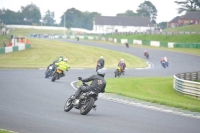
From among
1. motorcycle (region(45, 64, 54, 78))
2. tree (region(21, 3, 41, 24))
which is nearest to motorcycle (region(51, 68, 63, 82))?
motorcycle (region(45, 64, 54, 78))

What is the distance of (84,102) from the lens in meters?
14.1

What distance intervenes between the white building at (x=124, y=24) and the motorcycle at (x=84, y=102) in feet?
512

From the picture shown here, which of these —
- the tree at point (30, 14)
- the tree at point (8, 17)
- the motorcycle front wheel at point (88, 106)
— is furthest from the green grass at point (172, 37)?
the tree at point (30, 14)

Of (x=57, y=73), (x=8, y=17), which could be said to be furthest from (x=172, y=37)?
(x=8, y=17)

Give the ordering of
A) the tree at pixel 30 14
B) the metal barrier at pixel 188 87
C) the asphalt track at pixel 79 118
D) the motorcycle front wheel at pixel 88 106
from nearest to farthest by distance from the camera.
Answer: the asphalt track at pixel 79 118, the motorcycle front wheel at pixel 88 106, the metal barrier at pixel 188 87, the tree at pixel 30 14

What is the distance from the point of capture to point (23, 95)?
18.4 metres

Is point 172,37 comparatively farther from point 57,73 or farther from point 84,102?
point 84,102

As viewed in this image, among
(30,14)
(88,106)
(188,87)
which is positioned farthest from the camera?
(30,14)

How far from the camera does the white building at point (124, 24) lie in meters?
171

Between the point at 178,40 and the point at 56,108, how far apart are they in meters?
69.4

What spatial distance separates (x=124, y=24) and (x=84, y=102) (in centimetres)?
15895

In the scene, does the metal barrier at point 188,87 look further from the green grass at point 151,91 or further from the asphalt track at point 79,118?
the asphalt track at point 79,118

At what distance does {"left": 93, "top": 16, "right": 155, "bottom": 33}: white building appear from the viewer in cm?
17075

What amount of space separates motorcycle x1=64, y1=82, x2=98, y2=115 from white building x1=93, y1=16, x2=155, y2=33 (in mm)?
155994
